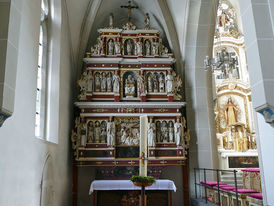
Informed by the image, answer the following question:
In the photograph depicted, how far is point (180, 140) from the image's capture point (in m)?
10.3

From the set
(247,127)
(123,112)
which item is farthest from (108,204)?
(247,127)

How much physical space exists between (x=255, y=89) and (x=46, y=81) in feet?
19.0

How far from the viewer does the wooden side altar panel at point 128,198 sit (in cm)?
946

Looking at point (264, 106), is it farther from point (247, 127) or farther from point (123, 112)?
point (247, 127)

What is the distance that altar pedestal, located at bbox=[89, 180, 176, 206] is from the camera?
9.16 meters

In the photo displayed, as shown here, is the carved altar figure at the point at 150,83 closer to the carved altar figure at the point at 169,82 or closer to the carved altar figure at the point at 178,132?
the carved altar figure at the point at 169,82

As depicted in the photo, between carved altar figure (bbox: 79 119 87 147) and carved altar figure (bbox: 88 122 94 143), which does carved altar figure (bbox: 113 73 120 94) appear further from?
carved altar figure (bbox: 79 119 87 147)

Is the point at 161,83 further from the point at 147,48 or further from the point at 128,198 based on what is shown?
the point at 128,198

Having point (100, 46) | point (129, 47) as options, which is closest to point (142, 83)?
point (129, 47)

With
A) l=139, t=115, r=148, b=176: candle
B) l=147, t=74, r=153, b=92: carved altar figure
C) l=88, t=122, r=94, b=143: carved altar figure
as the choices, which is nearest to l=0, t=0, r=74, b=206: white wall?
l=88, t=122, r=94, b=143: carved altar figure

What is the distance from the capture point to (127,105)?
34.5ft

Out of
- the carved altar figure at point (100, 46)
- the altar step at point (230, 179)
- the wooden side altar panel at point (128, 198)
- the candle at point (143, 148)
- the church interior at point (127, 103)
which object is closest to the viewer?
the candle at point (143, 148)

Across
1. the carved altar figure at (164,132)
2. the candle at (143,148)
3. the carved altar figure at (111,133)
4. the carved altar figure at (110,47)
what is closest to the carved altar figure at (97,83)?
the carved altar figure at (110,47)

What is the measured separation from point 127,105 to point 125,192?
9.28 ft
